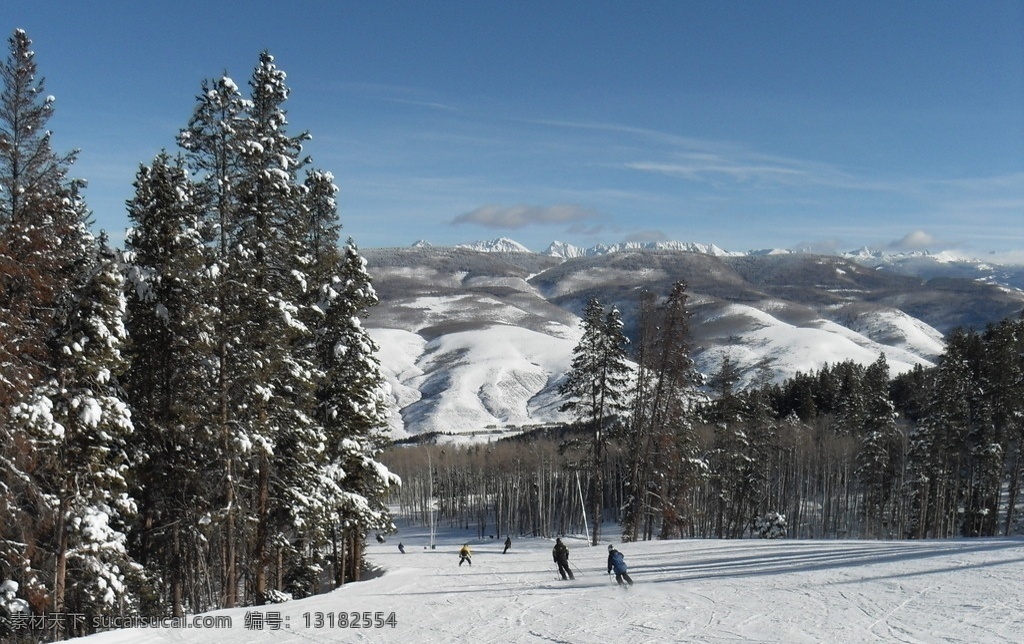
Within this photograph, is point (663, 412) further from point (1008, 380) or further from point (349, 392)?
point (1008, 380)

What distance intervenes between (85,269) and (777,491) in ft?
205

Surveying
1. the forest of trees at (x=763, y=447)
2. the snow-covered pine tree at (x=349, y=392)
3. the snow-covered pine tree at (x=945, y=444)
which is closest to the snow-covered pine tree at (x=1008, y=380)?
the forest of trees at (x=763, y=447)

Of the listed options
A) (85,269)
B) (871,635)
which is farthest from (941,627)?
(85,269)

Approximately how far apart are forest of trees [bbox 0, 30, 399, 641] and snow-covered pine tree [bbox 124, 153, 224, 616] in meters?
0.05

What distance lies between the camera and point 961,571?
63.9 ft

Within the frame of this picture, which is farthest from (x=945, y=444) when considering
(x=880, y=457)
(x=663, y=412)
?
(x=663, y=412)

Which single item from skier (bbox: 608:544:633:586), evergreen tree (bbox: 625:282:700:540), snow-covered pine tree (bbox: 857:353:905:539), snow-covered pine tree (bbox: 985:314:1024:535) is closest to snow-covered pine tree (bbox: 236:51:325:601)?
skier (bbox: 608:544:633:586)

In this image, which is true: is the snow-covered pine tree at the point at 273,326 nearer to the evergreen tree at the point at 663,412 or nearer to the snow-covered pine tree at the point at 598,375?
the snow-covered pine tree at the point at 598,375

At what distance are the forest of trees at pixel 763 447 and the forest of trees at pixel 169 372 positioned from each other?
16790 millimetres

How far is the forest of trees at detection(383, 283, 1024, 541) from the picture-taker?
37438 mm

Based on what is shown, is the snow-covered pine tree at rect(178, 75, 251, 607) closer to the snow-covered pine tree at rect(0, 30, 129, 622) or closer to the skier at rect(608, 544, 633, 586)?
the snow-covered pine tree at rect(0, 30, 129, 622)

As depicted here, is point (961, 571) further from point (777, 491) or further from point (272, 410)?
point (777, 491)

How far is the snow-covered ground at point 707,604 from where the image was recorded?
1485 cm

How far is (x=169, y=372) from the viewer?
19984 mm
